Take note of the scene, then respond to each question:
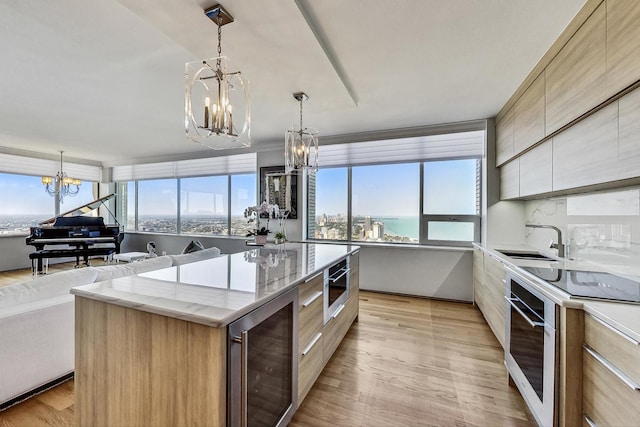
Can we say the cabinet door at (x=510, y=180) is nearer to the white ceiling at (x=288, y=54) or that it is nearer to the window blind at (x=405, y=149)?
the window blind at (x=405, y=149)

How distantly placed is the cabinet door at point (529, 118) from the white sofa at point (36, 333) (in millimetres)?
3714

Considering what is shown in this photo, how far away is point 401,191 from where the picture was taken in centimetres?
427

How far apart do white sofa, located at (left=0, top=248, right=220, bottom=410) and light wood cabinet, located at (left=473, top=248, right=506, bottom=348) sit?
3.26 metres

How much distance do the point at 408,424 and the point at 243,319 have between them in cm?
133

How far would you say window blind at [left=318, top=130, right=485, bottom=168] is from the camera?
3.84 meters

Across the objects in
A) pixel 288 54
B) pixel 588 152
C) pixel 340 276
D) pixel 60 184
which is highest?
pixel 288 54

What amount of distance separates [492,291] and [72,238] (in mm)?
7174

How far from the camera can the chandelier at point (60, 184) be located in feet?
18.0

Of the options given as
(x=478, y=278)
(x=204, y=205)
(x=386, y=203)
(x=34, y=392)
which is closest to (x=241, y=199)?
(x=204, y=205)

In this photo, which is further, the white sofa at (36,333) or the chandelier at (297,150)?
the chandelier at (297,150)

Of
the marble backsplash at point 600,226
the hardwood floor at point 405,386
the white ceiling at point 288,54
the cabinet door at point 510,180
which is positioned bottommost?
the hardwood floor at point 405,386

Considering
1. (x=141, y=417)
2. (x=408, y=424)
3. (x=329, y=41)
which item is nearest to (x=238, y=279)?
(x=141, y=417)

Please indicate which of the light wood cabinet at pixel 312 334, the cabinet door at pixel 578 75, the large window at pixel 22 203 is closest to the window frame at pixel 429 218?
the cabinet door at pixel 578 75

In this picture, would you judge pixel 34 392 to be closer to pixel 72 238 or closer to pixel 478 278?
pixel 478 278
